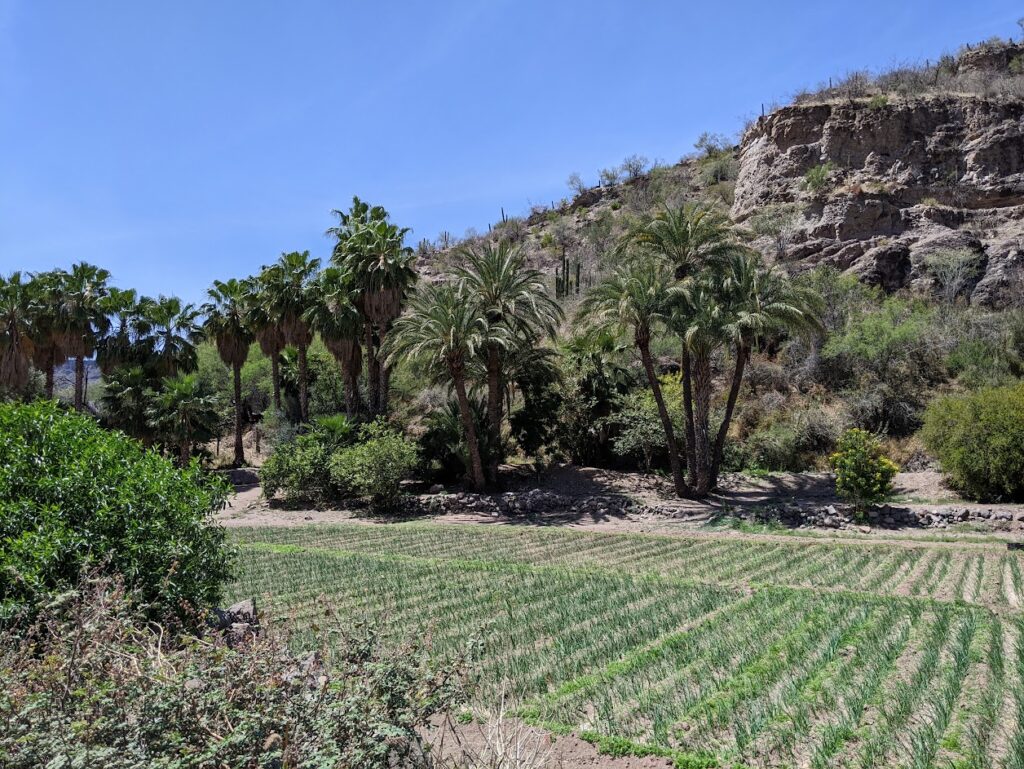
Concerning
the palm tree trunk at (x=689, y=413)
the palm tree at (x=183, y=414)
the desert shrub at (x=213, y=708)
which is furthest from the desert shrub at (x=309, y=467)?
the desert shrub at (x=213, y=708)

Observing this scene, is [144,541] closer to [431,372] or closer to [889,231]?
[431,372]

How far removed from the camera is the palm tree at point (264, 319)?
37.2 metres

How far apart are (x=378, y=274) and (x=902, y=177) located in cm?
4334

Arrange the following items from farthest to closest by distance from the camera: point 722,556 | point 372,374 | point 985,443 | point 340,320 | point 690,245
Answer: point 372,374, point 340,320, point 690,245, point 985,443, point 722,556

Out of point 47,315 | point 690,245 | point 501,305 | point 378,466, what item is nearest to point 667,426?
point 690,245

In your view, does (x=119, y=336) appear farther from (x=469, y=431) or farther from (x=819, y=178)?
(x=819, y=178)

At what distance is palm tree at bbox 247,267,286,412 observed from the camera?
37188 millimetres

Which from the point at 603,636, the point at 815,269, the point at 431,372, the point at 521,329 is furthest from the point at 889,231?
the point at 603,636

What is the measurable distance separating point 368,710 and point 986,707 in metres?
5.41

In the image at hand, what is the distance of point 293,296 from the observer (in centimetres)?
3656

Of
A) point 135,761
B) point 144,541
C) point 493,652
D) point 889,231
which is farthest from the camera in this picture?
point 889,231

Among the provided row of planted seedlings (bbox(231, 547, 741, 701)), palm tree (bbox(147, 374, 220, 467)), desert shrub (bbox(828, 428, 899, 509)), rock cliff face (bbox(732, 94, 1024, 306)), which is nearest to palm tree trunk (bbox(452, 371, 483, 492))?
row of planted seedlings (bbox(231, 547, 741, 701))

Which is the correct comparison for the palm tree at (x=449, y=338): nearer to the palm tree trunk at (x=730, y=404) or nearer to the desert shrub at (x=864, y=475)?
the palm tree trunk at (x=730, y=404)

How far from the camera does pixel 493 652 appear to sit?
8.28 m
